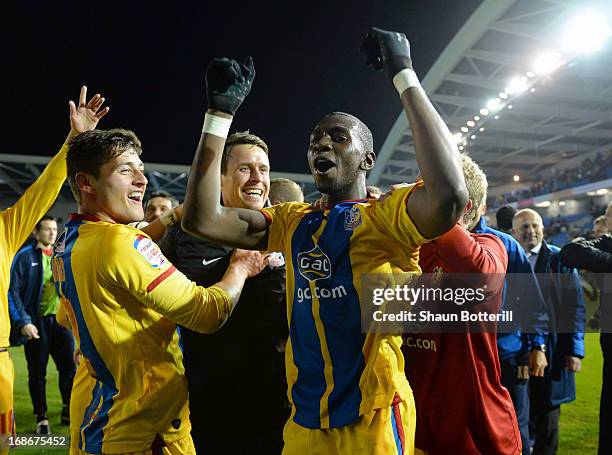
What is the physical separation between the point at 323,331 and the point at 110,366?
0.83 meters

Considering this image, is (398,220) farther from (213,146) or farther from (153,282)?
(153,282)

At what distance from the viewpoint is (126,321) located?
191 cm

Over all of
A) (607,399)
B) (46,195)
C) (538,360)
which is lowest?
(607,399)

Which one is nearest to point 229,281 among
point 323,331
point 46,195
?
point 323,331

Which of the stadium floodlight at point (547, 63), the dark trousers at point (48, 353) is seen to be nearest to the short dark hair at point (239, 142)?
the dark trousers at point (48, 353)

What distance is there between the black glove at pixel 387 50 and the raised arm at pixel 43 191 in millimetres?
1904

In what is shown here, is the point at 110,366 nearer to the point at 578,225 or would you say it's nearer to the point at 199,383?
the point at 199,383

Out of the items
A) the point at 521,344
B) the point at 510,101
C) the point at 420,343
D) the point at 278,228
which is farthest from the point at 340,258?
the point at 510,101

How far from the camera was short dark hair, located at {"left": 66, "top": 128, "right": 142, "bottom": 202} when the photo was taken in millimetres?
2080

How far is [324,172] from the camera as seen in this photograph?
1.90 metres

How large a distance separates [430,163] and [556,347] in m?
3.48

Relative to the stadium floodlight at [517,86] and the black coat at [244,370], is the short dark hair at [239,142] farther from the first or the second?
the stadium floodlight at [517,86]

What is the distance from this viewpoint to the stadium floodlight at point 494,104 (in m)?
24.3

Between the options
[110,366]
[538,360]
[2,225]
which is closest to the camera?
[110,366]
